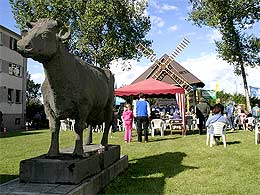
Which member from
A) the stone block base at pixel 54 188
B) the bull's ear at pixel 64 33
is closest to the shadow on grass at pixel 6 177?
the stone block base at pixel 54 188

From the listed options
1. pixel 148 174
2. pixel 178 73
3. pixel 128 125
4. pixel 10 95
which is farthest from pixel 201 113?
pixel 10 95

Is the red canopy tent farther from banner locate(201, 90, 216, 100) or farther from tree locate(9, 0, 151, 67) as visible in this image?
banner locate(201, 90, 216, 100)

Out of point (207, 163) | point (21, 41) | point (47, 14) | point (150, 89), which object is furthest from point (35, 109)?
point (21, 41)

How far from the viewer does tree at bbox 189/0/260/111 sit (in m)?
25.9

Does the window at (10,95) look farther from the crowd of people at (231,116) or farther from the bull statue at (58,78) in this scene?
the bull statue at (58,78)

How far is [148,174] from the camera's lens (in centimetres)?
762

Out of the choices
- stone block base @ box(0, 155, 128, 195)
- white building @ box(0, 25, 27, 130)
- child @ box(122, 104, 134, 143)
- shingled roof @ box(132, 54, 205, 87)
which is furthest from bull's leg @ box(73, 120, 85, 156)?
white building @ box(0, 25, 27, 130)

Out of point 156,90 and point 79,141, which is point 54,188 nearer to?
point 79,141

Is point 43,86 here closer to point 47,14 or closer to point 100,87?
point 100,87

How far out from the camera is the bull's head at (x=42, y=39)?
4766 mm

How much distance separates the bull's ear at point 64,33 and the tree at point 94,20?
23574 mm

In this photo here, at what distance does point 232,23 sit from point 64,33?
76.8 ft

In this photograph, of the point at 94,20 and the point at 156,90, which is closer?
the point at 156,90

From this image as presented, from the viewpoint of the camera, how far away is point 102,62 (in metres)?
29.4
